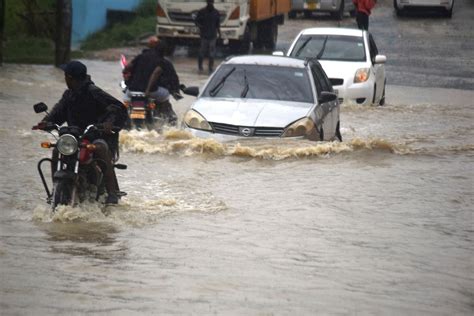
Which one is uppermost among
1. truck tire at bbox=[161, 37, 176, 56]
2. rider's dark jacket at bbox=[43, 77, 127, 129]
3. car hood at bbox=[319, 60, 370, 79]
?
rider's dark jacket at bbox=[43, 77, 127, 129]

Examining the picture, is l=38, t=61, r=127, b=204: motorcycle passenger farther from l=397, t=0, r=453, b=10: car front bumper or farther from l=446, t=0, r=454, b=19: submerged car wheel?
l=446, t=0, r=454, b=19: submerged car wheel

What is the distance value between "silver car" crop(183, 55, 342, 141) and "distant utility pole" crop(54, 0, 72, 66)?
37.8 feet

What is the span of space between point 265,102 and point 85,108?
4.59 metres

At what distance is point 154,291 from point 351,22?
35607 mm

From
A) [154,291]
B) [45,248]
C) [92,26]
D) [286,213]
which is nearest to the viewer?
[154,291]

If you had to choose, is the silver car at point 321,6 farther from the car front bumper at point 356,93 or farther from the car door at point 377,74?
the car front bumper at point 356,93

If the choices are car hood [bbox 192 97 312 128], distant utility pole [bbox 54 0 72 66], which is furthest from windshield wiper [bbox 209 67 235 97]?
distant utility pole [bbox 54 0 72 66]

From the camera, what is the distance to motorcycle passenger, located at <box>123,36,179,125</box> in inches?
667

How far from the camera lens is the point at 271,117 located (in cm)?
1499

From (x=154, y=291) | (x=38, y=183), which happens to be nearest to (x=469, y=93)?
(x=38, y=183)

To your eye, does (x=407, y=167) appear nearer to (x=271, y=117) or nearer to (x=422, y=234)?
(x=271, y=117)

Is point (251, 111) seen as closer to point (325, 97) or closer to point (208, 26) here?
point (325, 97)

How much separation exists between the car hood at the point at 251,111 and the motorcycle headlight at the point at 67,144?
178 inches

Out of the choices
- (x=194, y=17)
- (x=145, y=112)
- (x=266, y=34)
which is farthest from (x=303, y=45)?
(x=266, y=34)
